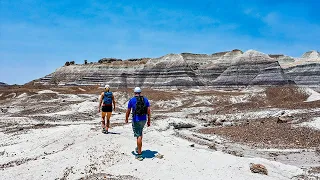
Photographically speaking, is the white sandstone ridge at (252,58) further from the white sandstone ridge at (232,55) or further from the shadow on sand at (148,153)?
the shadow on sand at (148,153)

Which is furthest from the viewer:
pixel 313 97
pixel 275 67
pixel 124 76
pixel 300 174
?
pixel 124 76

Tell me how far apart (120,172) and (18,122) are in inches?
699

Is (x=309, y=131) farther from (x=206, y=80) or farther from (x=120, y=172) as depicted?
(x=206, y=80)

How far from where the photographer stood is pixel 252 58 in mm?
86812

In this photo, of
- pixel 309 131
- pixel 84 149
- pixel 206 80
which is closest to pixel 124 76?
pixel 206 80

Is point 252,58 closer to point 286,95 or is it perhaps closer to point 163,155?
point 286,95

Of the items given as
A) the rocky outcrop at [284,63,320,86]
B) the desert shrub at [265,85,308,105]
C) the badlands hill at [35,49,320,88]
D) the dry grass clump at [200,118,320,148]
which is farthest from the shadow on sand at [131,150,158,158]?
the rocky outcrop at [284,63,320,86]

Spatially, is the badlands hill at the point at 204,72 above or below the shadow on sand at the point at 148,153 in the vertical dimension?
above

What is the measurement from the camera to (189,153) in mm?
11805

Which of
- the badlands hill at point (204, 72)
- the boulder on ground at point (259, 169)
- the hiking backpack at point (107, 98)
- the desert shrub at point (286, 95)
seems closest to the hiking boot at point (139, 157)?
the boulder on ground at point (259, 169)

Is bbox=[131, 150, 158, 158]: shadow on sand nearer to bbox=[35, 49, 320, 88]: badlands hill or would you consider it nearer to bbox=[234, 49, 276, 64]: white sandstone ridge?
bbox=[35, 49, 320, 88]: badlands hill

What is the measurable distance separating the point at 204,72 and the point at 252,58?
51.1 feet

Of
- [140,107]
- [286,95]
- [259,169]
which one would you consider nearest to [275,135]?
[259,169]

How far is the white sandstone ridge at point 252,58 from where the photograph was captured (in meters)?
84.6
